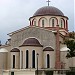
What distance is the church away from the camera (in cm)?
4416

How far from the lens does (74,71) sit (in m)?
34.9

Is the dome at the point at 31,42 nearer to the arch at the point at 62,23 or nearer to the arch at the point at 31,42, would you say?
the arch at the point at 31,42

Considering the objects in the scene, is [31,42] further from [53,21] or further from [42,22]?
[53,21]

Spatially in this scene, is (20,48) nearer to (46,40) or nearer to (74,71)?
(46,40)

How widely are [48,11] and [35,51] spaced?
9.98 m

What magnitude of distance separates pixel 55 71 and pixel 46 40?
449 inches

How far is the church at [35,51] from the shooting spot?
44156 millimetres

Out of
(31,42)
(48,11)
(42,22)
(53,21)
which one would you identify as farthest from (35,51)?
(48,11)

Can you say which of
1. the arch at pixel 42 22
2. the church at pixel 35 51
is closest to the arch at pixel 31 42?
the church at pixel 35 51

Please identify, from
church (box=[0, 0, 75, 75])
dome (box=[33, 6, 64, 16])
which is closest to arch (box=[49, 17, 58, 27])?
church (box=[0, 0, 75, 75])

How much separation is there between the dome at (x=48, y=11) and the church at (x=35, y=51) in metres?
0.65

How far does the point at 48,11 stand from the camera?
51.7 meters

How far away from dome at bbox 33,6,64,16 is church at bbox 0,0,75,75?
65 cm

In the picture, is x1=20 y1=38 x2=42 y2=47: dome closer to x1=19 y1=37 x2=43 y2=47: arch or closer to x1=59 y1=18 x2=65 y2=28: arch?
x1=19 y1=37 x2=43 y2=47: arch
